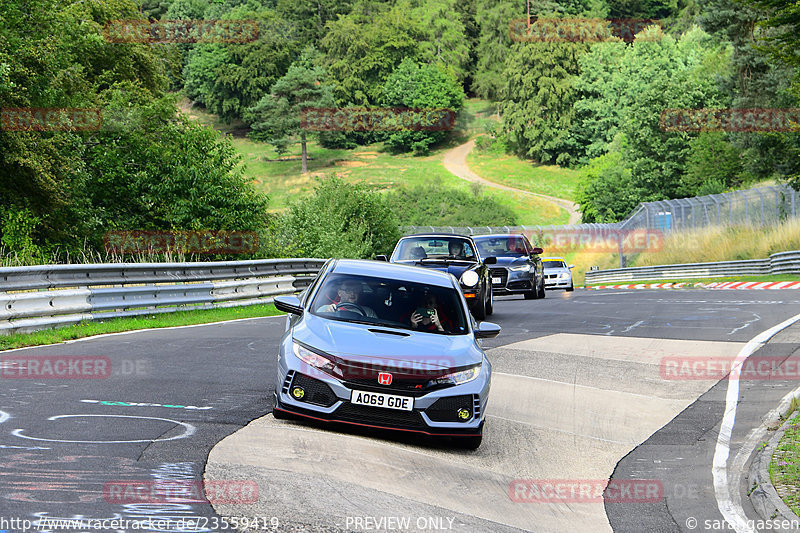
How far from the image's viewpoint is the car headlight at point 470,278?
57.8 feet

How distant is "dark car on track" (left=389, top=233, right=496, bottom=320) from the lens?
17844 mm

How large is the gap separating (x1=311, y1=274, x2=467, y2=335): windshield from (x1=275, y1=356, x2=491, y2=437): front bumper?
95cm

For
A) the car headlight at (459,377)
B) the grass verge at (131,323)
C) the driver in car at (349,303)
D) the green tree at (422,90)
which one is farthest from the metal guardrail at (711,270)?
the green tree at (422,90)

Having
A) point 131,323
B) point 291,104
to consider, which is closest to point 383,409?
point 131,323

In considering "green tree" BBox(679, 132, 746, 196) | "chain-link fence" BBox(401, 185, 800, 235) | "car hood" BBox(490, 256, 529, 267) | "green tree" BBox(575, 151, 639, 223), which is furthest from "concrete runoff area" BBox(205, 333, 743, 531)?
"green tree" BBox(575, 151, 639, 223)

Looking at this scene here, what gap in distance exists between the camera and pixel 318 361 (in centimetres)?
795

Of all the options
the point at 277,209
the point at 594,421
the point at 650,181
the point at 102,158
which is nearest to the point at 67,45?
Result: the point at 102,158

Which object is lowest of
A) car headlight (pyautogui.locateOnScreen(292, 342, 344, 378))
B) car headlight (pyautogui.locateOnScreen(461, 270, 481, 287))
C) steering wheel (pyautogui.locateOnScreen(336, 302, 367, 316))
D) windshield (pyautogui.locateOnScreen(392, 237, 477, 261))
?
car headlight (pyautogui.locateOnScreen(461, 270, 481, 287))

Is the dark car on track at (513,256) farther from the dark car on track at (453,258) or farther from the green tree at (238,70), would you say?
the green tree at (238,70)

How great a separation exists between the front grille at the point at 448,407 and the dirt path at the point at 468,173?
294 feet

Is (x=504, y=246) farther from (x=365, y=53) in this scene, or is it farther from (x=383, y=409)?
(x=365, y=53)

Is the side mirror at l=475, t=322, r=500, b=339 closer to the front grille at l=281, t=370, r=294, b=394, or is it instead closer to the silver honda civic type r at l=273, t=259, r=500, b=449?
the silver honda civic type r at l=273, t=259, r=500, b=449

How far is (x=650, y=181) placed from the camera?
75312mm

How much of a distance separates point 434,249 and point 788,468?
1157 centimetres
